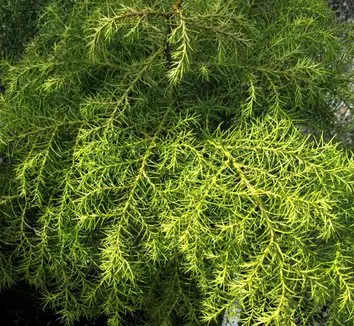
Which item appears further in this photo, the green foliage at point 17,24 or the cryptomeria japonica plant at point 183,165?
the green foliage at point 17,24

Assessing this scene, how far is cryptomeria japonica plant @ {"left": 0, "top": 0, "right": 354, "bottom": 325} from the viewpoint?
101 centimetres

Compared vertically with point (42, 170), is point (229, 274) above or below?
below

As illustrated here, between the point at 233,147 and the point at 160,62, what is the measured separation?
8.6 inches

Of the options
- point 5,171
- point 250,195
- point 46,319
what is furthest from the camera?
point 46,319

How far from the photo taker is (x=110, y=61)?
1.16m

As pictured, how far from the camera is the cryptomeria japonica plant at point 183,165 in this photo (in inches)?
39.7

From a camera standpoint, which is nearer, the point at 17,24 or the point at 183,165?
the point at 183,165

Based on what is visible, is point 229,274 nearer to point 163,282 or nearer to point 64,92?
point 163,282

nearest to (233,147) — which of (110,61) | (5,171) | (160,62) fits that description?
(160,62)

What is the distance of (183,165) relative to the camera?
1096 millimetres

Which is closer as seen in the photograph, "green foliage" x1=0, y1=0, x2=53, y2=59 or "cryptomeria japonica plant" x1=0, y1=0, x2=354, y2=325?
"cryptomeria japonica plant" x1=0, y1=0, x2=354, y2=325

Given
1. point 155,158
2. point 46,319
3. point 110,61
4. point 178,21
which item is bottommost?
point 46,319

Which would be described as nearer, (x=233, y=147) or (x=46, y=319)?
(x=233, y=147)

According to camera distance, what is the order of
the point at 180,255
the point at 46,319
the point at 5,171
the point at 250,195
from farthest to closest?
the point at 46,319 < the point at 5,171 < the point at 180,255 < the point at 250,195
